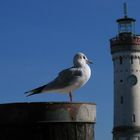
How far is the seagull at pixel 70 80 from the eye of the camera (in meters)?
5.85

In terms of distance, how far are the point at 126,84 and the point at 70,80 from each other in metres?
53.3

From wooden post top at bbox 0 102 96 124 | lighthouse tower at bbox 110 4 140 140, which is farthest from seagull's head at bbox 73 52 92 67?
lighthouse tower at bbox 110 4 140 140

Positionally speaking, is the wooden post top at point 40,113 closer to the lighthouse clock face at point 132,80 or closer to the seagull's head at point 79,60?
the seagull's head at point 79,60

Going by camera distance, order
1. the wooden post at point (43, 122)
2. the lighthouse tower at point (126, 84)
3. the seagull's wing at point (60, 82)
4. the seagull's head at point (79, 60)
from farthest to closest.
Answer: the lighthouse tower at point (126, 84)
the seagull's head at point (79, 60)
the seagull's wing at point (60, 82)
the wooden post at point (43, 122)

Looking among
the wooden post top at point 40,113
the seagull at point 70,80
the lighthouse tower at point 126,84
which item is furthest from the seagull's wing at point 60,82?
the lighthouse tower at point 126,84

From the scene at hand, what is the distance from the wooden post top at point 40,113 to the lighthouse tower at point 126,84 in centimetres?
5324

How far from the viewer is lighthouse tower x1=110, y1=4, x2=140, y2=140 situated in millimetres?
57719

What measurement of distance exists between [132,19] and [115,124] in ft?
37.6

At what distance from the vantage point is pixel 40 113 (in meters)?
4.53

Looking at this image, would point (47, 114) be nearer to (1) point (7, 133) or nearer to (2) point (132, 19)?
(1) point (7, 133)

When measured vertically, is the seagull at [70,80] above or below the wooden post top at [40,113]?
above

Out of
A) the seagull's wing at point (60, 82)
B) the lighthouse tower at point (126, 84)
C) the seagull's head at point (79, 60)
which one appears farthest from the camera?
the lighthouse tower at point (126, 84)

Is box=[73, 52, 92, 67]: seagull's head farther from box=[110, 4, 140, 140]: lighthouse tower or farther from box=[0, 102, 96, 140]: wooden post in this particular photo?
box=[110, 4, 140, 140]: lighthouse tower

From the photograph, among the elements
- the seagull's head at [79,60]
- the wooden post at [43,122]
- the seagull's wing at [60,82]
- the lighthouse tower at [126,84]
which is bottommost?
the wooden post at [43,122]
